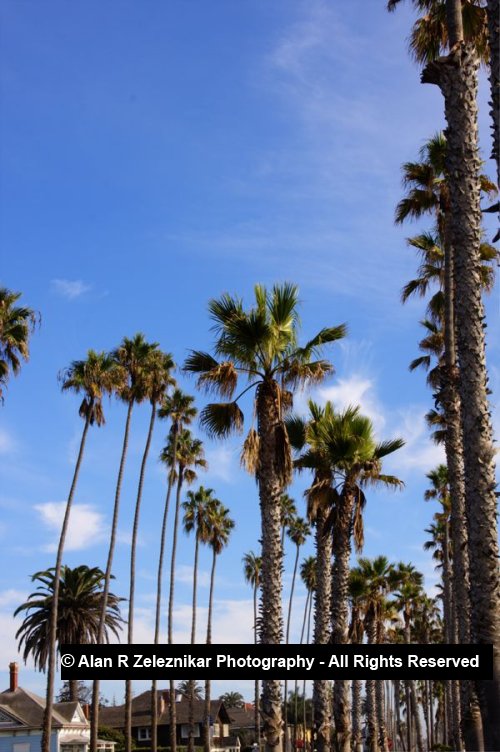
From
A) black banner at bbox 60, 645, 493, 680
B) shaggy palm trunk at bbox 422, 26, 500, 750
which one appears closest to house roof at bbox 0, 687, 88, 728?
black banner at bbox 60, 645, 493, 680

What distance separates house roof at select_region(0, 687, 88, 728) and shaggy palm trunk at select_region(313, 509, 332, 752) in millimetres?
29434

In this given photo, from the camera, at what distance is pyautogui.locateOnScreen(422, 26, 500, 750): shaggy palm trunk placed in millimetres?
13469

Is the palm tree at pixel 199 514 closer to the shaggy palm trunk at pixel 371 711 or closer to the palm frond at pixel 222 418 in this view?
the shaggy palm trunk at pixel 371 711

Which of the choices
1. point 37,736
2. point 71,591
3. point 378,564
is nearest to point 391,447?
point 378,564

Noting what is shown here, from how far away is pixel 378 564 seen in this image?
5281cm

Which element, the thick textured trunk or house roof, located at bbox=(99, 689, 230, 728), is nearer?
the thick textured trunk

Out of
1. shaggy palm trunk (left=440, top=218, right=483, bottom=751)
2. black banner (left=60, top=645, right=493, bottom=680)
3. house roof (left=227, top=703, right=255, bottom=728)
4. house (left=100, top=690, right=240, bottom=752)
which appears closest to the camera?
black banner (left=60, top=645, right=493, bottom=680)

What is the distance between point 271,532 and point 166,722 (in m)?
74.0

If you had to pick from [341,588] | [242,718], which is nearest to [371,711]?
[341,588]

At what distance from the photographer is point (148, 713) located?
3415 inches

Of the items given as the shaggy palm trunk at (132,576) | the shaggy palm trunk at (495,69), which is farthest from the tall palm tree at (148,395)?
the shaggy palm trunk at (495,69)

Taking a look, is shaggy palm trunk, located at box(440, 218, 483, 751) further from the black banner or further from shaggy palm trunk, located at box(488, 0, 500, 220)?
shaggy palm trunk, located at box(488, 0, 500, 220)

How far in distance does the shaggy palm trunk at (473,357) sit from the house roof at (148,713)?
7775 cm

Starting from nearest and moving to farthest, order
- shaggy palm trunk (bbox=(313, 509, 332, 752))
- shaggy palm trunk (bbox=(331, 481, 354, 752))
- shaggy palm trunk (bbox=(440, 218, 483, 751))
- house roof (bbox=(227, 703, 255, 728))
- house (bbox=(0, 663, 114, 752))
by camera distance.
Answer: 1. shaggy palm trunk (bbox=(440, 218, 483, 751))
2. shaggy palm trunk (bbox=(331, 481, 354, 752))
3. shaggy palm trunk (bbox=(313, 509, 332, 752))
4. house (bbox=(0, 663, 114, 752))
5. house roof (bbox=(227, 703, 255, 728))
